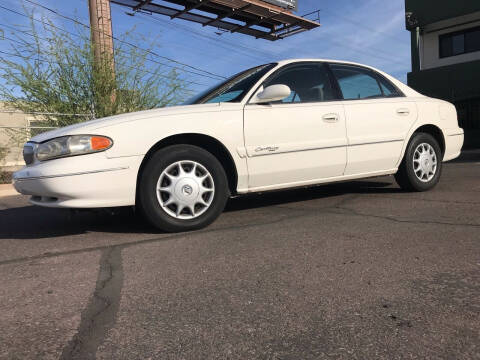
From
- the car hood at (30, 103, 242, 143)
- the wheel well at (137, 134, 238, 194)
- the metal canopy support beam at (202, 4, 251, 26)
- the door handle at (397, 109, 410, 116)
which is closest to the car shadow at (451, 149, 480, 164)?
the door handle at (397, 109, 410, 116)

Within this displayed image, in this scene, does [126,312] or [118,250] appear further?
[118,250]

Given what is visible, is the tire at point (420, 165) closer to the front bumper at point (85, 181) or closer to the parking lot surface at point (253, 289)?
the parking lot surface at point (253, 289)

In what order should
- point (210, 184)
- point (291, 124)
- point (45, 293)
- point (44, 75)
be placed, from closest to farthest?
point (45, 293), point (210, 184), point (291, 124), point (44, 75)

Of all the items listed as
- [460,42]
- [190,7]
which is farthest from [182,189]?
[460,42]

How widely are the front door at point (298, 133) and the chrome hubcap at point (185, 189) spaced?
439mm

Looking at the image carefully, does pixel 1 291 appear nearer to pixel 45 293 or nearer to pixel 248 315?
pixel 45 293

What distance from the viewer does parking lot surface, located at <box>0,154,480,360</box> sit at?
1504mm

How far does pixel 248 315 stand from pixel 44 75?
9.07 metres

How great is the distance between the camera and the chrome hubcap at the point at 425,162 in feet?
15.1

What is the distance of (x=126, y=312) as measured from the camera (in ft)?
→ 5.94

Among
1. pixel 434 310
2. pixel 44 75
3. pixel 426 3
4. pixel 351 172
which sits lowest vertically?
pixel 434 310

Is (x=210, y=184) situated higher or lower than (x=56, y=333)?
higher

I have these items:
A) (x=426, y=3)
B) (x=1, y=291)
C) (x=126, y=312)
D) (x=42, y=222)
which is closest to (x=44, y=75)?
(x=42, y=222)

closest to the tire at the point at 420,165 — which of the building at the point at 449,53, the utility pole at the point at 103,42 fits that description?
the utility pole at the point at 103,42
